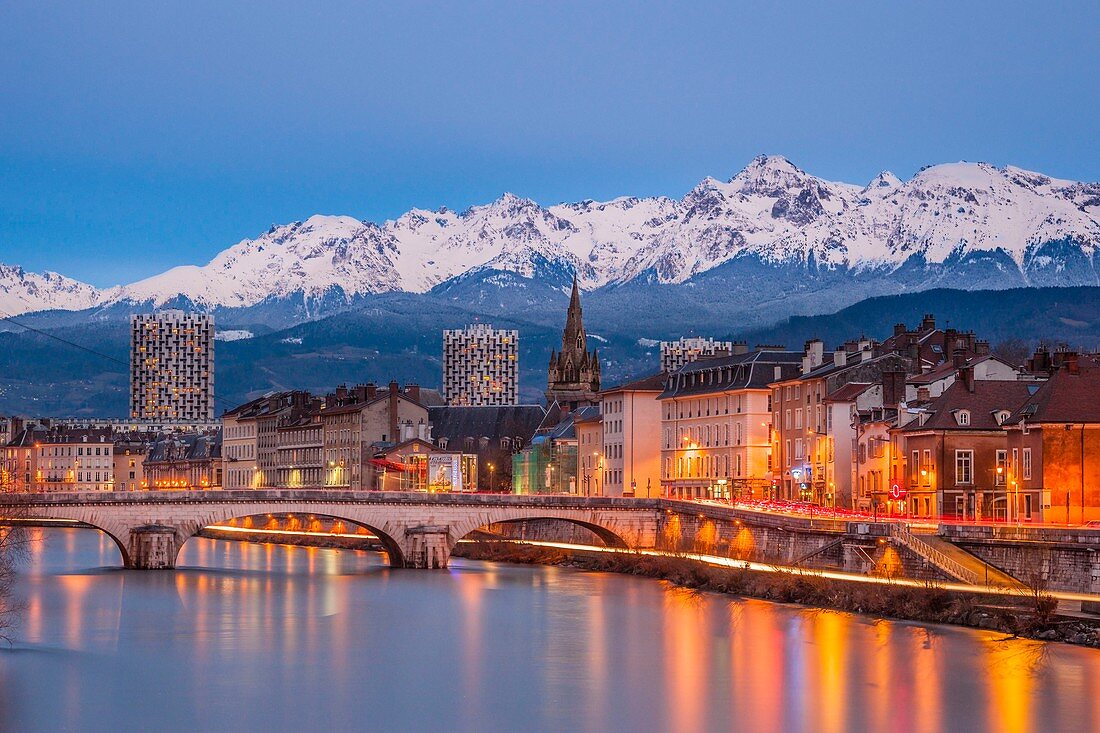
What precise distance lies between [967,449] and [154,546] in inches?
1635

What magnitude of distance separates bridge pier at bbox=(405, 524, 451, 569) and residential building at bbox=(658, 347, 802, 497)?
2000 centimetres

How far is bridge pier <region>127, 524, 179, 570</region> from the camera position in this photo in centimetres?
9912

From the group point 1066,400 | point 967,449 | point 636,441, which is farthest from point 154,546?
point 1066,400

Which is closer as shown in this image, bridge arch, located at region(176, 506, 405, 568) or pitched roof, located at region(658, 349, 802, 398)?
bridge arch, located at region(176, 506, 405, 568)

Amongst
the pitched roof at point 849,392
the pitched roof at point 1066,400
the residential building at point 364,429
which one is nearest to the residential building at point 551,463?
the residential building at point 364,429

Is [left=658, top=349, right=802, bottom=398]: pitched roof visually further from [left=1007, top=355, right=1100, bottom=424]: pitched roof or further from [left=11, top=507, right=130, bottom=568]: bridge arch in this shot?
[left=11, top=507, right=130, bottom=568]: bridge arch

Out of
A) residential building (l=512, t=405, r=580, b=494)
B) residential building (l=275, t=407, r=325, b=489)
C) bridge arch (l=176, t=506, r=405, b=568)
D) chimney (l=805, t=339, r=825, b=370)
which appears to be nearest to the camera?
bridge arch (l=176, t=506, r=405, b=568)

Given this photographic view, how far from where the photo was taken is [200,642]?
66.6 meters

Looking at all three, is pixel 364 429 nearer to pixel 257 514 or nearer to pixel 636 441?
pixel 636 441

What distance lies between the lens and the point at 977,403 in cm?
8294

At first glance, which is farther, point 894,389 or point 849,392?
point 849,392

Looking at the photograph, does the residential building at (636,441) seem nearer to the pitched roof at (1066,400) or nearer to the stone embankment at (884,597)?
the stone embankment at (884,597)

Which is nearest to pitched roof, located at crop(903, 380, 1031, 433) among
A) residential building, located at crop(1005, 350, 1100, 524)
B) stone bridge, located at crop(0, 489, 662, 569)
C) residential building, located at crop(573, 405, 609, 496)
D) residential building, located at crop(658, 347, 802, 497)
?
residential building, located at crop(1005, 350, 1100, 524)

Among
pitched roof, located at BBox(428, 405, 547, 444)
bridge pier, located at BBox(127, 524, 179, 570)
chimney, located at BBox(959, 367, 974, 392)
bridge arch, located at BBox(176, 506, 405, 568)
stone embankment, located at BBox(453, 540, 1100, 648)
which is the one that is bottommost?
stone embankment, located at BBox(453, 540, 1100, 648)
